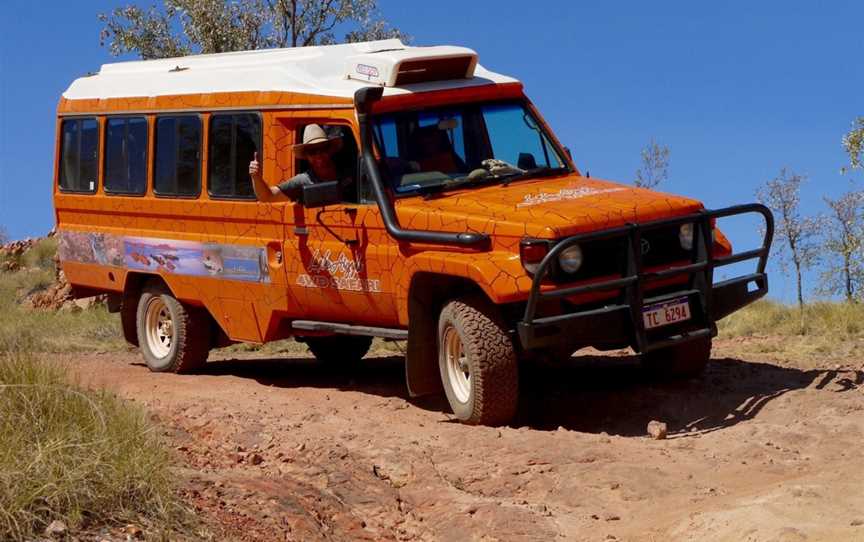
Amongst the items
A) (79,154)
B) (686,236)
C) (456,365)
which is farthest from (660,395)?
(79,154)

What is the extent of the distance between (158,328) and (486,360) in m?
4.91

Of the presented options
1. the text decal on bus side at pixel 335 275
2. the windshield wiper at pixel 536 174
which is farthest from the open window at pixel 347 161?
the windshield wiper at pixel 536 174

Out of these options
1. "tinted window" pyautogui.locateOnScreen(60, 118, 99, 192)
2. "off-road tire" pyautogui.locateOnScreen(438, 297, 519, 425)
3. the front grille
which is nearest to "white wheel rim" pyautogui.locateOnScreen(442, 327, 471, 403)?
"off-road tire" pyautogui.locateOnScreen(438, 297, 519, 425)

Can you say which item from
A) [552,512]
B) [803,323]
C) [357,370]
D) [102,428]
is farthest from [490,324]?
[803,323]

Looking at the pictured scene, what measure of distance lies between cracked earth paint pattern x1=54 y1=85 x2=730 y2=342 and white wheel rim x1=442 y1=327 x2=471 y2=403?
17.2 inches

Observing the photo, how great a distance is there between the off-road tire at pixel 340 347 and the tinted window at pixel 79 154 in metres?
2.57

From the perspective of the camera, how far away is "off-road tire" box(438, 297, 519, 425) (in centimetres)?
914

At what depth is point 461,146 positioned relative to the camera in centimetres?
1055

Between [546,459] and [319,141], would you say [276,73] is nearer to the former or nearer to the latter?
[319,141]

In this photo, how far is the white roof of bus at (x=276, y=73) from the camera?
10.6m

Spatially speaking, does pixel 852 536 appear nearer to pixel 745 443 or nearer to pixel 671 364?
pixel 745 443

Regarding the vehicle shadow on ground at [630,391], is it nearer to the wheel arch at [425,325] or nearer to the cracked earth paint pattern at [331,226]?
the wheel arch at [425,325]

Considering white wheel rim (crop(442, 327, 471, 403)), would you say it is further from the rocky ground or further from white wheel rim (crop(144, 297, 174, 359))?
white wheel rim (crop(144, 297, 174, 359))

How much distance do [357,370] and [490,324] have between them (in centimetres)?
→ 410
